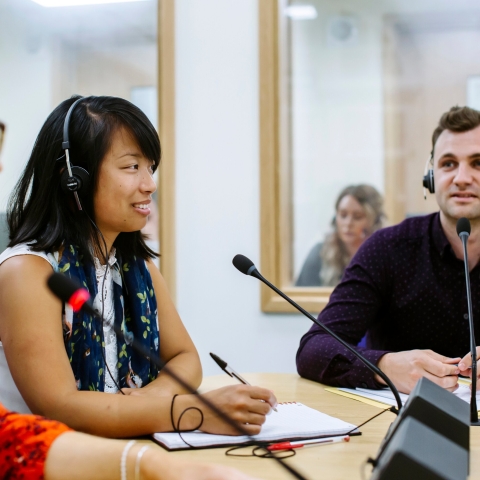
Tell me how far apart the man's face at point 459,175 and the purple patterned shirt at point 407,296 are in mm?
98

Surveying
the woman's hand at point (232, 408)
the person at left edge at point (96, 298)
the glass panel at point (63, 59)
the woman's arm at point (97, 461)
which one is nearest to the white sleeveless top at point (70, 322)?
the person at left edge at point (96, 298)

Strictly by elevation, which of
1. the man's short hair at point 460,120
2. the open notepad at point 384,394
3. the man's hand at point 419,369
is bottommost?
the open notepad at point 384,394

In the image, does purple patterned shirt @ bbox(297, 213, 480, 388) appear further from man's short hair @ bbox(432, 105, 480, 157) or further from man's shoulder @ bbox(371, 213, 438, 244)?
A: man's short hair @ bbox(432, 105, 480, 157)

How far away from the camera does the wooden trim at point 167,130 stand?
2789 mm

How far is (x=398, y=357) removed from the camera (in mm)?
1417

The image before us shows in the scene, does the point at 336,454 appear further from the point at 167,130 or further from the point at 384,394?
the point at 167,130

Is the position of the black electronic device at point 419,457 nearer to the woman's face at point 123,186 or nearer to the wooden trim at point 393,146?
the woman's face at point 123,186

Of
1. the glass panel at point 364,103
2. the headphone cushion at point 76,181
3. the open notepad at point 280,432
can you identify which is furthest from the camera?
the glass panel at point 364,103

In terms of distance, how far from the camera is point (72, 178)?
1288 millimetres

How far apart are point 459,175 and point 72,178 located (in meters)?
1.03

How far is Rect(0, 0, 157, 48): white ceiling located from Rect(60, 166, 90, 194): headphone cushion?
5.77 ft

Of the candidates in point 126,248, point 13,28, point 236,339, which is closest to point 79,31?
point 13,28

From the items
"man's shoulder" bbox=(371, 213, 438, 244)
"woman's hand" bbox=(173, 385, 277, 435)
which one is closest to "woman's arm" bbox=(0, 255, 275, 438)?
"woman's hand" bbox=(173, 385, 277, 435)

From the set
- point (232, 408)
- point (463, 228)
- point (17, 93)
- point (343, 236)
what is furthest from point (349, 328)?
point (17, 93)
